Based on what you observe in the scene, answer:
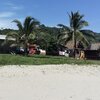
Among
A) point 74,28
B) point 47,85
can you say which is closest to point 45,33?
point 74,28

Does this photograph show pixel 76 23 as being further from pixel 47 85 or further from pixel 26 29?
pixel 47 85

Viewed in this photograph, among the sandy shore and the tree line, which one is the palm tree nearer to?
the tree line

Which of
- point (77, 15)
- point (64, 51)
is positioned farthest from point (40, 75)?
point (64, 51)

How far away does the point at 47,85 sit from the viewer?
723 inches

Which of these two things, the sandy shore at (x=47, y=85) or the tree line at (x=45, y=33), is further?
the tree line at (x=45, y=33)

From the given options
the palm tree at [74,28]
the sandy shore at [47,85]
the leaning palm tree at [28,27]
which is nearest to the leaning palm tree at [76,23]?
the palm tree at [74,28]

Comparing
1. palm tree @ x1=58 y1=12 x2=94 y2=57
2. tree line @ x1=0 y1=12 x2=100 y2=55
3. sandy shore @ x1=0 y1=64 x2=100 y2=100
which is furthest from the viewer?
palm tree @ x1=58 y1=12 x2=94 y2=57

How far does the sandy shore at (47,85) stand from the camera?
16.0 meters

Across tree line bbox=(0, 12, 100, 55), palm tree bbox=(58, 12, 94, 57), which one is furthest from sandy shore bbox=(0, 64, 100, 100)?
palm tree bbox=(58, 12, 94, 57)

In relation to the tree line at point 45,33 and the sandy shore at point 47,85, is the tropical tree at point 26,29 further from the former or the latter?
the sandy shore at point 47,85

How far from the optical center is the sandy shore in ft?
52.6

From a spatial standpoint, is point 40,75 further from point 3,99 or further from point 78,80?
point 3,99

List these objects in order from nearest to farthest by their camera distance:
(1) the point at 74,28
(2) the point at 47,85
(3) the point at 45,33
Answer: (2) the point at 47,85 → (3) the point at 45,33 → (1) the point at 74,28

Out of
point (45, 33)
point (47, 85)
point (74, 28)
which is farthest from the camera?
point (74, 28)
